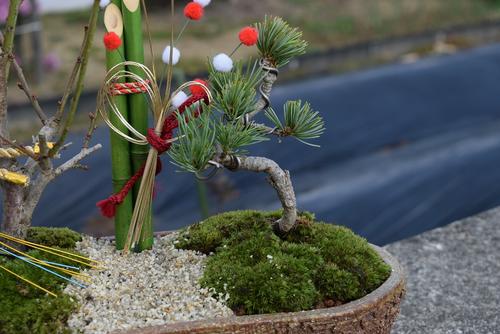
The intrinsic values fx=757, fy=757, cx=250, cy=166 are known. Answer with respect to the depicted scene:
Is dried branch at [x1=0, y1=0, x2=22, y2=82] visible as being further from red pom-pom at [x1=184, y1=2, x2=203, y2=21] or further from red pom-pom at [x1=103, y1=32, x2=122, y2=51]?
red pom-pom at [x1=184, y1=2, x2=203, y2=21]

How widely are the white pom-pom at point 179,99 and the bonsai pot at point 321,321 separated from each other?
17.1 inches

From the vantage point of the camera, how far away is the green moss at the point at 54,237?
1.56 m

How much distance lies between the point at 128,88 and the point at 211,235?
1.14 feet

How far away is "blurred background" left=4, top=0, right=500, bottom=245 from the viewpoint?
10.2 feet

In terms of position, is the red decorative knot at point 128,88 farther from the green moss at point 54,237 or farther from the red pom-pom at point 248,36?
the green moss at point 54,237

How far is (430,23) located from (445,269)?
168 inches

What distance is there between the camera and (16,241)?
4.83 feet

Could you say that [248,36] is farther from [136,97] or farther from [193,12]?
[136,97]

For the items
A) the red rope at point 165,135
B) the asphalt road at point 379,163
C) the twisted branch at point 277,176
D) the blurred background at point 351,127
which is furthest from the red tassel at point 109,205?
the asphalt road at point 379,163

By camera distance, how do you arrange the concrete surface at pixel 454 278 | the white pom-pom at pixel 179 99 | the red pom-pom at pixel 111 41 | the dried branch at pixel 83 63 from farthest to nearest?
the concrete surface at pixel 454 278 → the white pom-pom at pixel 179 99 → the red pom-pom at pixel 111 41 → the dried branch at pixel 83 63

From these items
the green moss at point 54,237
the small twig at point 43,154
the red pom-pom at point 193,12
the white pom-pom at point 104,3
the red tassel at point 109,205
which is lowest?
the green moss at point 54,237

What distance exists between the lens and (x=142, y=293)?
139 centimetres

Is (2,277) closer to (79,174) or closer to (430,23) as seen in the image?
(79,174)

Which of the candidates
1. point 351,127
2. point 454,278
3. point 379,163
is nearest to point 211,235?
point 454,278
